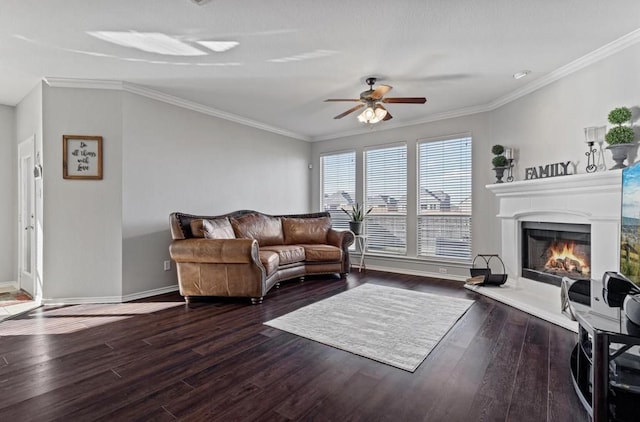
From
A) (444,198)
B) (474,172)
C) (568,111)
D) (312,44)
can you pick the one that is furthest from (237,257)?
(568,111)

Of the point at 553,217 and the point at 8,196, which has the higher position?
the point at 8,196

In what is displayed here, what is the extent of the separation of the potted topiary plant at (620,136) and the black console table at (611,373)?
1.84 meters

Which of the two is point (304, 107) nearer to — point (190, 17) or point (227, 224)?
point (227, 224)

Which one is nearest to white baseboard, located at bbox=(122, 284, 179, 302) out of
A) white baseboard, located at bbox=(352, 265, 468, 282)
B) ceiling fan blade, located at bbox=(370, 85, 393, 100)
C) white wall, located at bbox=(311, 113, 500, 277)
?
white baseboard, located at bbox=(352, 265, 468, 282)

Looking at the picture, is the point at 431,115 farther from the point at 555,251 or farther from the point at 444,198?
the point at 555,251

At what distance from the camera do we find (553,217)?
3.59 metres

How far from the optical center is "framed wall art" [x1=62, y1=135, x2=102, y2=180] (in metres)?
3.79

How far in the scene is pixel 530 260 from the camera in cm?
402

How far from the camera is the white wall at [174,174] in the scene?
157 inches

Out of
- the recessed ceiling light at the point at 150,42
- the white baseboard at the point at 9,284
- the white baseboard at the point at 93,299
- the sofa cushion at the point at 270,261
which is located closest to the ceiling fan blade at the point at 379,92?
the recessed ceiling light at the point at 150,42

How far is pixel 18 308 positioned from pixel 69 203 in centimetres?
132

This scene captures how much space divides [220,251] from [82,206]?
184cm

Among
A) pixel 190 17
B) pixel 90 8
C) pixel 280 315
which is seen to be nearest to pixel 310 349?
pixel 280 315

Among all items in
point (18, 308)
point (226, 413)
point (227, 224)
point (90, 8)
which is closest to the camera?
point (226, 413)
